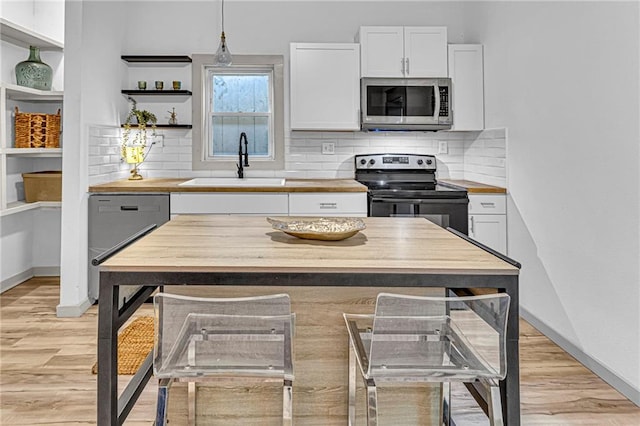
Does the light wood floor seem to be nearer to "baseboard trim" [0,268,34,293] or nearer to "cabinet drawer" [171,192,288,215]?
"baseboard trim" [0,268,34,293]

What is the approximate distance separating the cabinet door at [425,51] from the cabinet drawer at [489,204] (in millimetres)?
1115

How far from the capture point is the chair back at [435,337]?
134cm

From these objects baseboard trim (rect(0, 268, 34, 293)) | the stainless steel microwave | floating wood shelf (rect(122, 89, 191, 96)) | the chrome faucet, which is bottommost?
baseboard trim (rect(0, 268, 34, 293))

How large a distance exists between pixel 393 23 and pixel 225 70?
5.22 ft

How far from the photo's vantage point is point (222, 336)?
1.42 metres

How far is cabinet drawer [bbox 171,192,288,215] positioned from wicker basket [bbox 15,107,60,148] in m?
1.34

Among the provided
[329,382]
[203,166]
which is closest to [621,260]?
[329,382]

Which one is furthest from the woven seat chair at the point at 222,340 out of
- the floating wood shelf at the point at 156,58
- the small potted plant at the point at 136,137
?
the floating wood shelf at the point at 156,58

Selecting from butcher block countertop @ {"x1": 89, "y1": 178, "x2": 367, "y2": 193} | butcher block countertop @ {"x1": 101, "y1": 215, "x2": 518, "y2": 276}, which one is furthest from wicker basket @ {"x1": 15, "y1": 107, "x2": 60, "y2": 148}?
butcher block countertop @ {"x1": 101, "y1": 215, "x2": 518, "y2": 276}

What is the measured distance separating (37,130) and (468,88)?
358 centimetres

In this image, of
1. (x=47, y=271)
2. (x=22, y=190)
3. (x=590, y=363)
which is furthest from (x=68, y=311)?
(x=590, y=363)

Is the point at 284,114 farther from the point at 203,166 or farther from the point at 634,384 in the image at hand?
the point at 634,384

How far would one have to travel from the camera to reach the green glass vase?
388 cm

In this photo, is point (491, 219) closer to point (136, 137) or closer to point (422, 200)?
point (422, 200)
